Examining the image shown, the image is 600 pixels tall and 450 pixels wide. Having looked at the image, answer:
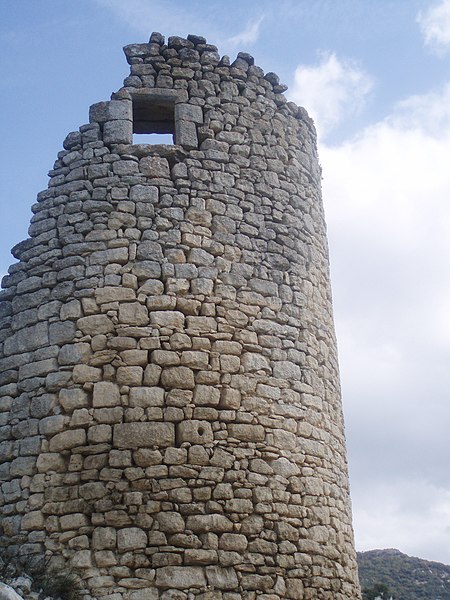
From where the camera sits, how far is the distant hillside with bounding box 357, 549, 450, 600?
40.6 ft

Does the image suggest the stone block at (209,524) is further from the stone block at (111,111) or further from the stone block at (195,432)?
the stone block at (111,111)

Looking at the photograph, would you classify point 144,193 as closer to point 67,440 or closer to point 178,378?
point 178,378

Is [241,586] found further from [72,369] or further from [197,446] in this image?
[72,369]

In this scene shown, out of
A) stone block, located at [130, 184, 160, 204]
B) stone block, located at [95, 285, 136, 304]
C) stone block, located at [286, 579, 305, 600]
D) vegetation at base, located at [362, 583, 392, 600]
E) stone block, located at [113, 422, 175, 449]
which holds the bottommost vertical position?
stone block, located at [286, 579, 305, 600]

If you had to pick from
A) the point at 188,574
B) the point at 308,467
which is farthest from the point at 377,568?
the point at 188,574

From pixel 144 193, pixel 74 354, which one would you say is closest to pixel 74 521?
pixel 74 354

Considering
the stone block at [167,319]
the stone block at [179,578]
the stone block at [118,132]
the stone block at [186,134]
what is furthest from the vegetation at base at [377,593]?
the stone block at [118,132]

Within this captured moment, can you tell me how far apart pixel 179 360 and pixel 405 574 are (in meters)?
9.14

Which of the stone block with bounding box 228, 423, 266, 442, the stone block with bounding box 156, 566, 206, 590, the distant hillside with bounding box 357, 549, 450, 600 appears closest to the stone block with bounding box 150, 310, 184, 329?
the stone block with bounding box 228, 423, 266, 442

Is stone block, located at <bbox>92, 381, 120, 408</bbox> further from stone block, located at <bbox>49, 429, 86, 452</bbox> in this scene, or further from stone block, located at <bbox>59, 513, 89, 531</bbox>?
stone block, located at <bbox>59, 513, 89, 531</bbox>

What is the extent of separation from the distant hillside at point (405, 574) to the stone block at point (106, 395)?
6676 millimetres

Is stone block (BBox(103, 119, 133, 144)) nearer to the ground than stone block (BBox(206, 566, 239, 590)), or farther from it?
farther from it

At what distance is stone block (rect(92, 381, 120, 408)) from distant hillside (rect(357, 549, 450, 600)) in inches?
263

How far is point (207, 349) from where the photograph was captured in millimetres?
6484
